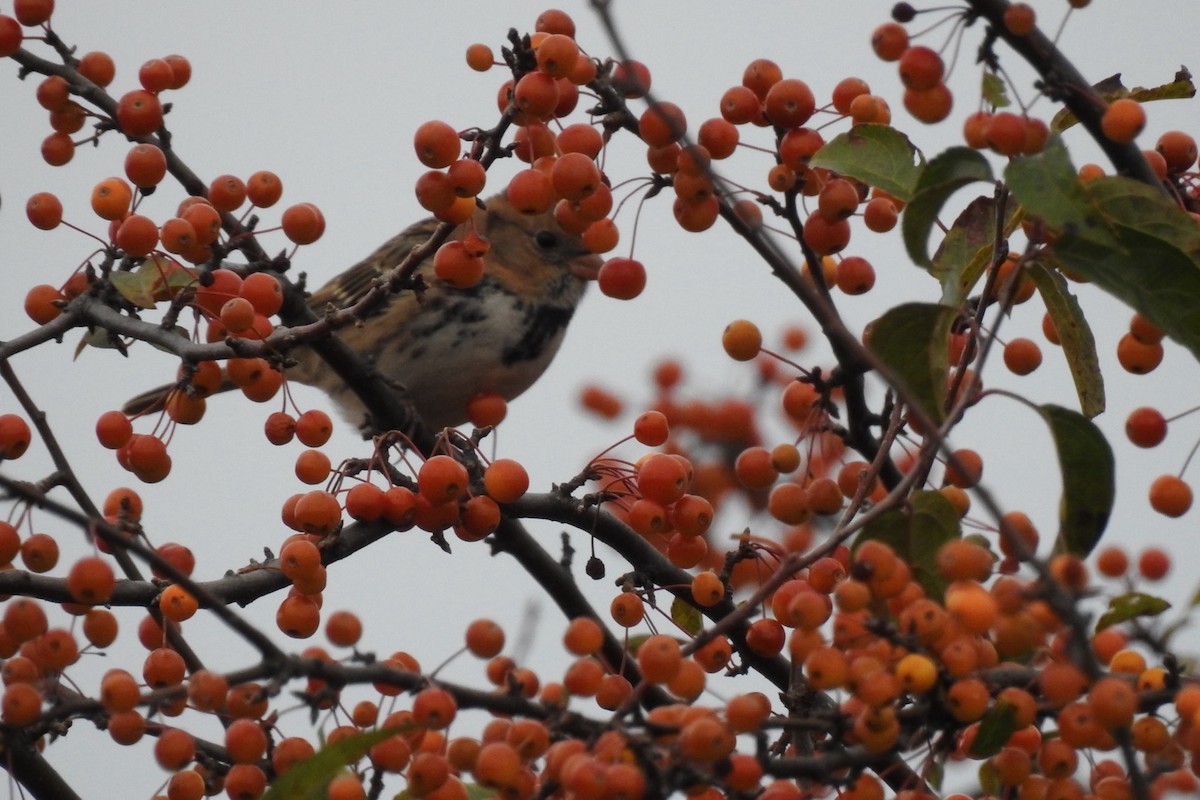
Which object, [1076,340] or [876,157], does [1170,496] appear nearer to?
[1076,340]

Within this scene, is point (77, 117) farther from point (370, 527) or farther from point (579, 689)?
point (579, 689)

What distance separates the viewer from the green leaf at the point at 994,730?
1.72m

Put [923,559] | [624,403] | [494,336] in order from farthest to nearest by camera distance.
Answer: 1. [624,403]
2. [494,336]
3. [923,559]

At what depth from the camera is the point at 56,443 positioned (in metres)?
2.43

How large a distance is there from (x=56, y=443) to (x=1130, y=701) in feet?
5.66

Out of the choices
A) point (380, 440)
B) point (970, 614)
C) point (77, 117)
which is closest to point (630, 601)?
point (380, 440)

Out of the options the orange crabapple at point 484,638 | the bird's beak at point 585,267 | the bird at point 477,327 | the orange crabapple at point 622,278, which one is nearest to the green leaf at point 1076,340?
the orange crabapple at point 622,278

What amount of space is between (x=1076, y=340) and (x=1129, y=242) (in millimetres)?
401

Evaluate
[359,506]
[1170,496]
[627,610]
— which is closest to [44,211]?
[359,506]

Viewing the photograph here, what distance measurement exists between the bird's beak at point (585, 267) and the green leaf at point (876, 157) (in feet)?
7.60

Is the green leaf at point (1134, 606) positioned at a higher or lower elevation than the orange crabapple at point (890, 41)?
lower

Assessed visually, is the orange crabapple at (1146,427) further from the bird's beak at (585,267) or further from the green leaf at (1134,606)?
the bird's beak at (585,267)

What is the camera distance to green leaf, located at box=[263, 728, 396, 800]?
5.42 feet

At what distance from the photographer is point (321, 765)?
1673 millimetres
